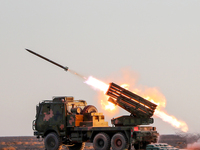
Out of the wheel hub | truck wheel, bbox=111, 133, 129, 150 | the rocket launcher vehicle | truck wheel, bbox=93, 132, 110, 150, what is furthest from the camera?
the rocket launcher vehicle

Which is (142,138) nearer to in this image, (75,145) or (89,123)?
(89,123)

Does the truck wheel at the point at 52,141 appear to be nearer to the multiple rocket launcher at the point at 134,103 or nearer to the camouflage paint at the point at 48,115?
the camouflage paint at the point at 48,115

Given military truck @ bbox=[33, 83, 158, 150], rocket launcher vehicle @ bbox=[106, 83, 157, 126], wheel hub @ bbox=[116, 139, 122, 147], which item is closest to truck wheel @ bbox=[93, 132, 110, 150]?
military truck @ bbox=[33, 83, 158, 150]

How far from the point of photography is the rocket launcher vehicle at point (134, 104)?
2767 centimetres

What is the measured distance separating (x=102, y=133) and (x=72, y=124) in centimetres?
230

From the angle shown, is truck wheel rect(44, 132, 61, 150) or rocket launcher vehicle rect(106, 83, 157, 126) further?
truck wheel rect(44, 132, 61, 150)

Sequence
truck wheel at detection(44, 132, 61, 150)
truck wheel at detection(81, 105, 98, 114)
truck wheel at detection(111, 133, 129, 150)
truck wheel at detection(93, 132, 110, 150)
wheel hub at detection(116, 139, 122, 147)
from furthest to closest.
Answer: truck wheel at detection(81, 105, 98, 114)
truck wheel at detection(44, 132, 61, 150)
truck wheel at detection(93, 132, 110, 150)
wheel hub at detection(116, 139, 122, 147)
truck wheel at detection(111, 133, 129, 150)

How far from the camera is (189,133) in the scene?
1288 inches

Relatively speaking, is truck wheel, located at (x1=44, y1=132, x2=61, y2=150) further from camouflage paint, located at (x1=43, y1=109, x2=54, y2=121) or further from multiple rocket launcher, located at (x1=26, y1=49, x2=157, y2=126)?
multiple rocket launcher, located at (x1=26, y1=49, x2=157, y2=126)

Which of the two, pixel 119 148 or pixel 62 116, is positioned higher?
pixel 62 116

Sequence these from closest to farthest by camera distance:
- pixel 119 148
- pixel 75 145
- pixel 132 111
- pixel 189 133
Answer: pixel 119 148 < pixel 132 111 < pixel 75 145 < pixel 189 133

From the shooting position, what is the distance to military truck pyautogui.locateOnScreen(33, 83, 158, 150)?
26.8m

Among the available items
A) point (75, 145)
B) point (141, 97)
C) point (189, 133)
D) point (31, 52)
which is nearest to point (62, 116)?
point (75, 145)

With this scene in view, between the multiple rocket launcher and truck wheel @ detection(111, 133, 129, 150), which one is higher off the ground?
the multiple rocket launcher
